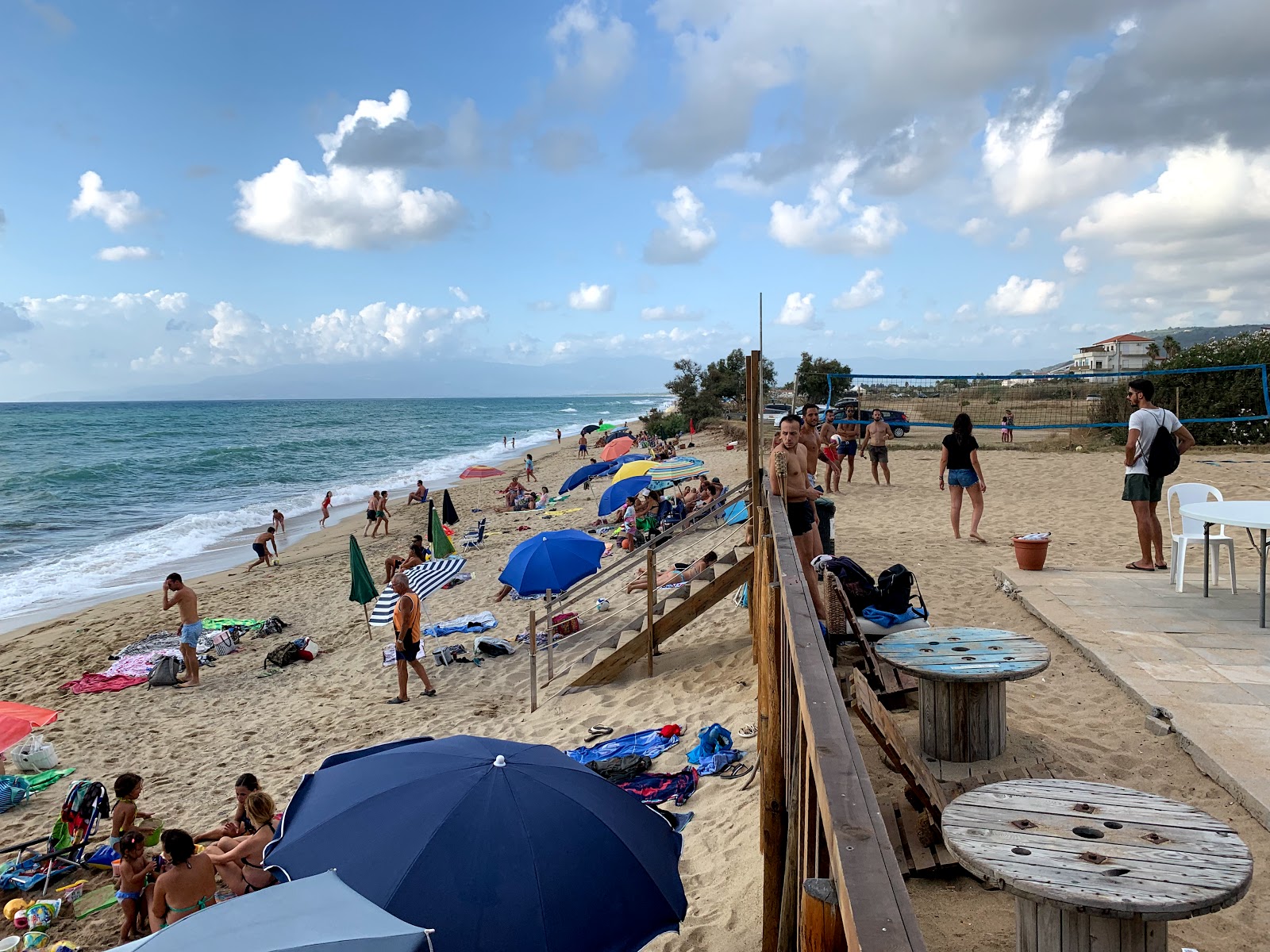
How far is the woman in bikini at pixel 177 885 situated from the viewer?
4.38 m

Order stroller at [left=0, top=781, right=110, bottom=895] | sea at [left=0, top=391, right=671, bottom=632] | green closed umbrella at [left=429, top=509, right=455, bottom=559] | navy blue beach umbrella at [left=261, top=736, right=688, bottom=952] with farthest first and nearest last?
1. sea at [left=0, top=391, right=671, bottom=632]
2. green closed umbrella at [left=429, top=509, right=455, bottom=559]
3. stroller at [left=0, top=781, right=110, bottom=895]
4. navy blue beach umbrella at [left=261, top=736, right=688, bottom=952]

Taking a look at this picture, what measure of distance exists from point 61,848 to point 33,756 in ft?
7.33

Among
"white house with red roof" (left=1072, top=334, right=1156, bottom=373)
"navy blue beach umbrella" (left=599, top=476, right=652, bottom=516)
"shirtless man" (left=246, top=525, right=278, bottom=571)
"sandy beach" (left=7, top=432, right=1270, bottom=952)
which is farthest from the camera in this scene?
"white house with red roof" (left=1072, top=334, right=1156, bottom=373)

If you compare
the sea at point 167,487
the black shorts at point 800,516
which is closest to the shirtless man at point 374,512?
the sea at point 167,487

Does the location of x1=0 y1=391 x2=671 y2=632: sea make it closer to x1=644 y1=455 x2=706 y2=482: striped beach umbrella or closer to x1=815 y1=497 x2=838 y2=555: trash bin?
x1=644 y1=455 x2=706 y2=482: striped beach umbrella

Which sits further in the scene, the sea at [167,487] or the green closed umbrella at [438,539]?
the sea at [167,487]

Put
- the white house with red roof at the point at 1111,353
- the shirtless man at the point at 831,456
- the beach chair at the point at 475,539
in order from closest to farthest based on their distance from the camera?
1. the shirtless man at the point at 831,456
2. the beach chair at the point at 475,539
3. the white house with red roof at the point at 1111,353

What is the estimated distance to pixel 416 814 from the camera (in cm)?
320

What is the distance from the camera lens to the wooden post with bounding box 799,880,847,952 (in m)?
1.45

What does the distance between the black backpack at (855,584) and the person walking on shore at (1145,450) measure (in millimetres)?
2815

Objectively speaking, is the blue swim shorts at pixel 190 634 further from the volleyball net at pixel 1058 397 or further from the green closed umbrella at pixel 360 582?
the volleyball net at pixel 1058 397

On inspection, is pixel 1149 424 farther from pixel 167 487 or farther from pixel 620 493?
pixel 167 487

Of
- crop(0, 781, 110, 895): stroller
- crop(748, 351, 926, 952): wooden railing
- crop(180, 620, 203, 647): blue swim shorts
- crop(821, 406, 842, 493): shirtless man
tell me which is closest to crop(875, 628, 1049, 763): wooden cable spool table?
crop(748, 351, 926, 952): wooden railing

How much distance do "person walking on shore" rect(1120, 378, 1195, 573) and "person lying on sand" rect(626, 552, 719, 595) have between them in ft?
12.8
